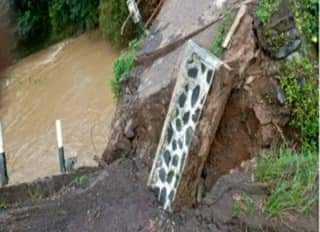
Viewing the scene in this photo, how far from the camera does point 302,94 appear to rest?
146 inches

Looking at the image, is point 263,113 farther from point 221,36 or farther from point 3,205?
point 3,205

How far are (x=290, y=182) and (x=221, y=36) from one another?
112cm

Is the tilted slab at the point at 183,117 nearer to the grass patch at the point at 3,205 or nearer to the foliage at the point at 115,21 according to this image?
the grass patch at the point at 3,205

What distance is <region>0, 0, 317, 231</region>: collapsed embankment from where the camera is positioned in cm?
329

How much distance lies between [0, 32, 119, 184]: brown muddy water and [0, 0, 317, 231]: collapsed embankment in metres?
Result: 2.65

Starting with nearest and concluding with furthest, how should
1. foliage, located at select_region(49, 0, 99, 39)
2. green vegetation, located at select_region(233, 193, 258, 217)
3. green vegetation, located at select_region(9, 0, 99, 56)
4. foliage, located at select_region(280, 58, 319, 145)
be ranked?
green vegetation, located at select_region(233, 193, 258, 217) < foliage, located at select_region(280, 58, 319, 145) < foliage, located at select_region(49, 0, 99, 39) < green vegetation, located at select_region(9, 0, 99, 56)

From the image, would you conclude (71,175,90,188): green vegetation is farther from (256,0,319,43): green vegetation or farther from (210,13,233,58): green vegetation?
(256,0,319,43): green vegetation

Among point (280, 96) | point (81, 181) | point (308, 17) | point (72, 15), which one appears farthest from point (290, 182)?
point (72, 15)

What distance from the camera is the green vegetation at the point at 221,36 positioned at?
148 inches

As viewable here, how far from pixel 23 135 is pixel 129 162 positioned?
4.26 meters

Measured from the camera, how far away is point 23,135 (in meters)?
7.98

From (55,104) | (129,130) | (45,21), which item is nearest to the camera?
(129,130)

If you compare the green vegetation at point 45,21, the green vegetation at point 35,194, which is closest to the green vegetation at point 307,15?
the green vegetation at point 35,194

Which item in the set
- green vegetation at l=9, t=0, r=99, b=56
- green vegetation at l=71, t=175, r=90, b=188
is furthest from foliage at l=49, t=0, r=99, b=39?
green vegetation at l=71, t=175, r=90, b=188
